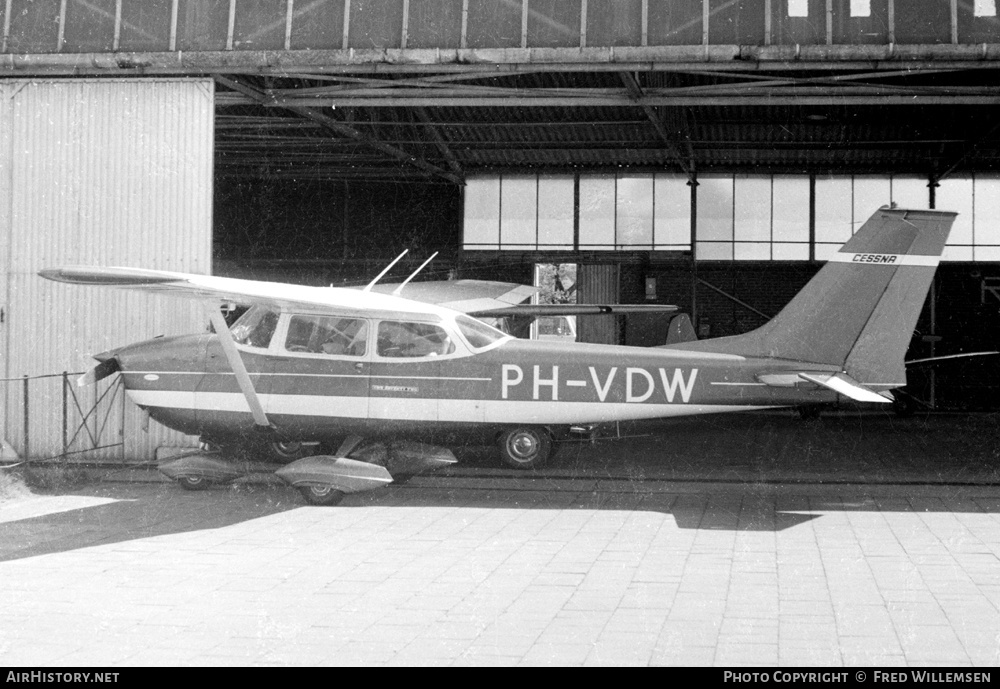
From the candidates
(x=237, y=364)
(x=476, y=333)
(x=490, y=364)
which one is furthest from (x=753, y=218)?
(x=237, y=364)

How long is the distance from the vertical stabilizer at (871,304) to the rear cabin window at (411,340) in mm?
3049

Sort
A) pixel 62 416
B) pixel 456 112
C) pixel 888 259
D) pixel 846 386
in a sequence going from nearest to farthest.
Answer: pixel 846 386 → pixel 888 259 → pixel 62 416 → pixel 456 112

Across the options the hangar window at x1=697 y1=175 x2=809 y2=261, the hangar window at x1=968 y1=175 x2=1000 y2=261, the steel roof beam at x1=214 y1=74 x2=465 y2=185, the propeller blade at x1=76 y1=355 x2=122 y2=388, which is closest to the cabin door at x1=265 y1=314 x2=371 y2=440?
the propeller blade at x1=76 y1=355 x2=122 y2=388

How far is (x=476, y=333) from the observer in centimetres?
1048

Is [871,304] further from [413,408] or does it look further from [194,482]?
[194,482]

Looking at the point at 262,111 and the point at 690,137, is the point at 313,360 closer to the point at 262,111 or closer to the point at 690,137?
the point at 262,111

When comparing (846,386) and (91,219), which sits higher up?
(91,219)

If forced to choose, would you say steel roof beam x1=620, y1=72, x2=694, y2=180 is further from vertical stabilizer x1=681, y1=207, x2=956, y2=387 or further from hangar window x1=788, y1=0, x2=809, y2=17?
vertical stabilizer x1=681, y1=207, x2=956, y2=387

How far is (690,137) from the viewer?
64.4 ft

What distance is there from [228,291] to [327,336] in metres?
1.41

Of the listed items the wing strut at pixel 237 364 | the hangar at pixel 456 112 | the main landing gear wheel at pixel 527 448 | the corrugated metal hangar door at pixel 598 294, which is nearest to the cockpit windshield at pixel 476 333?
the main landing gear wheel at pixel 527 448

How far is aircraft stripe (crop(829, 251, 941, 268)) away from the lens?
9.86m

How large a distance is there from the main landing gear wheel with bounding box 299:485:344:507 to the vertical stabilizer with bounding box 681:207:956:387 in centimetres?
428

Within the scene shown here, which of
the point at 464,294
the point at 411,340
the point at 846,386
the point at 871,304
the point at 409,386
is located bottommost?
the point at 409,386
